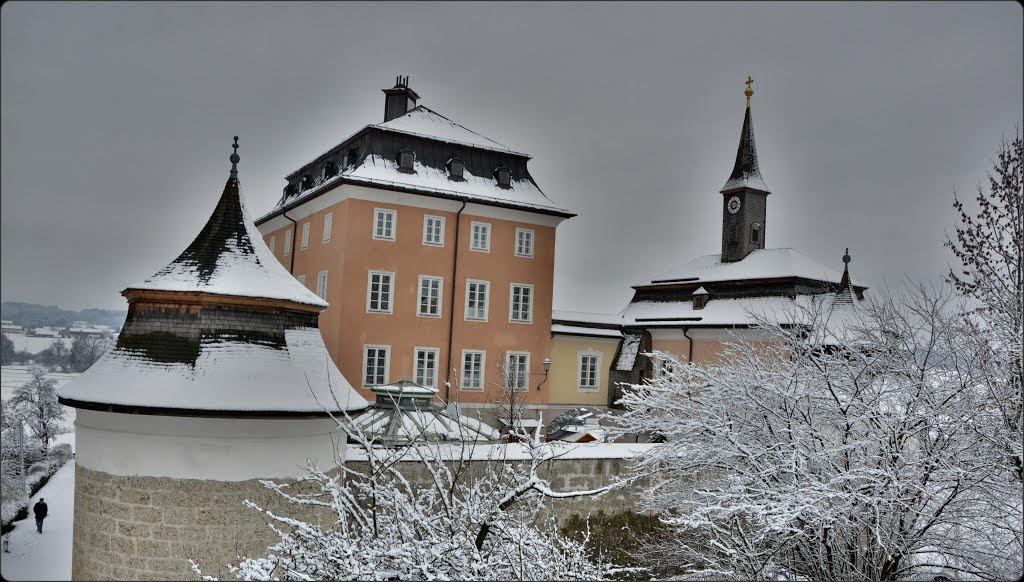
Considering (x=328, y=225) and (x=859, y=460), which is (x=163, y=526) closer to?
(x=859, y=460)

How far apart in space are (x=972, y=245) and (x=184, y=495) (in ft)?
34.5

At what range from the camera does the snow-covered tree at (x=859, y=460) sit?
7926 mm

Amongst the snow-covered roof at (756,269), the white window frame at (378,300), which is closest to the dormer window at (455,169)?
the white window frame at (378,300)

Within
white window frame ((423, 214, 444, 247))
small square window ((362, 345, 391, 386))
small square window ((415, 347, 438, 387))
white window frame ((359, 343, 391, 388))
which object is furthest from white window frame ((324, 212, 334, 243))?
small square window ((415, 347, 438, 387))

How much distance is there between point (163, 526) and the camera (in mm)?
7066

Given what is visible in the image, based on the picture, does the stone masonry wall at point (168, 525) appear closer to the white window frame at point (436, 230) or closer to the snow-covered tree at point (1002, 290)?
the snow-covered tree at point (1002, 290)

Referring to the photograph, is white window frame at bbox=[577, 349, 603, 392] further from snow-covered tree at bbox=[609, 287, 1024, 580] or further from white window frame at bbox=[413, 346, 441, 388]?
snow-covered tree at bbox=[609, 287, 1024, 580]

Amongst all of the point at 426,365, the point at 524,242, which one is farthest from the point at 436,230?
the point at 426,365

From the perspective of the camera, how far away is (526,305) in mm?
24641

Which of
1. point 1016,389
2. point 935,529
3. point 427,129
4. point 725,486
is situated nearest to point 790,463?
point 725,486

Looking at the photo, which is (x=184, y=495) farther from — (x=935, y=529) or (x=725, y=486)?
(x=935, y=529)

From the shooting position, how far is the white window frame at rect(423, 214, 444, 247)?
22781mm

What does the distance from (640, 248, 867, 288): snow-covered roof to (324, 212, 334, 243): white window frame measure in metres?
14.0

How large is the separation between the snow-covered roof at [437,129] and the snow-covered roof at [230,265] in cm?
1510
